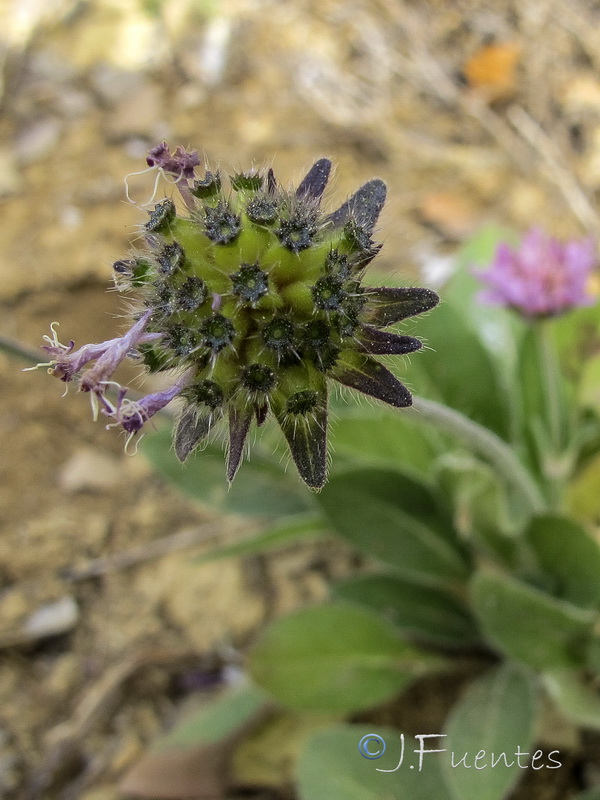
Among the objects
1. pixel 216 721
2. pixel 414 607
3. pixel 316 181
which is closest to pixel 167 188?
pixel 414 607

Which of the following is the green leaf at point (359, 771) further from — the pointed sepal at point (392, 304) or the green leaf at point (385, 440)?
the pointed sepal at point (392, 304)

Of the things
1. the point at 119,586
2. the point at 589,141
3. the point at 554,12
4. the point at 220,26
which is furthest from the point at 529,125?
the point at 119,586

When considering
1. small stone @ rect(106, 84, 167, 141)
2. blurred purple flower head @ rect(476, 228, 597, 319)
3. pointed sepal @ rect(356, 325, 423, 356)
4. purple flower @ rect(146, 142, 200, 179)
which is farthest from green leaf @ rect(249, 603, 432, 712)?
small stone @ rect(106, 84, 167, 141)

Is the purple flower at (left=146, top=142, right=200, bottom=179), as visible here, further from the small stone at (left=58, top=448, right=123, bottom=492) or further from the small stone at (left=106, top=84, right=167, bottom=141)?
the small stone at (left=106, top=84, right=167, bottom=141)

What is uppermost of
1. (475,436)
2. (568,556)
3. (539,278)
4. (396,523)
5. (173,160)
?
(173,160)

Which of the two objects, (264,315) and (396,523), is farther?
(396,523)

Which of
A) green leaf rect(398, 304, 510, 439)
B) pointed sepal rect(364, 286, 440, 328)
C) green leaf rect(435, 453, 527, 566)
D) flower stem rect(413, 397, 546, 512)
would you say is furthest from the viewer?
green leaf rect(398, 304, 510, 439)

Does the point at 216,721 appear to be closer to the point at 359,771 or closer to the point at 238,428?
the point at 359,771

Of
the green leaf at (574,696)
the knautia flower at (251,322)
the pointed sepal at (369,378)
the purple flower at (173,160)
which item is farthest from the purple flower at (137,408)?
the green leaf at (574,696)
